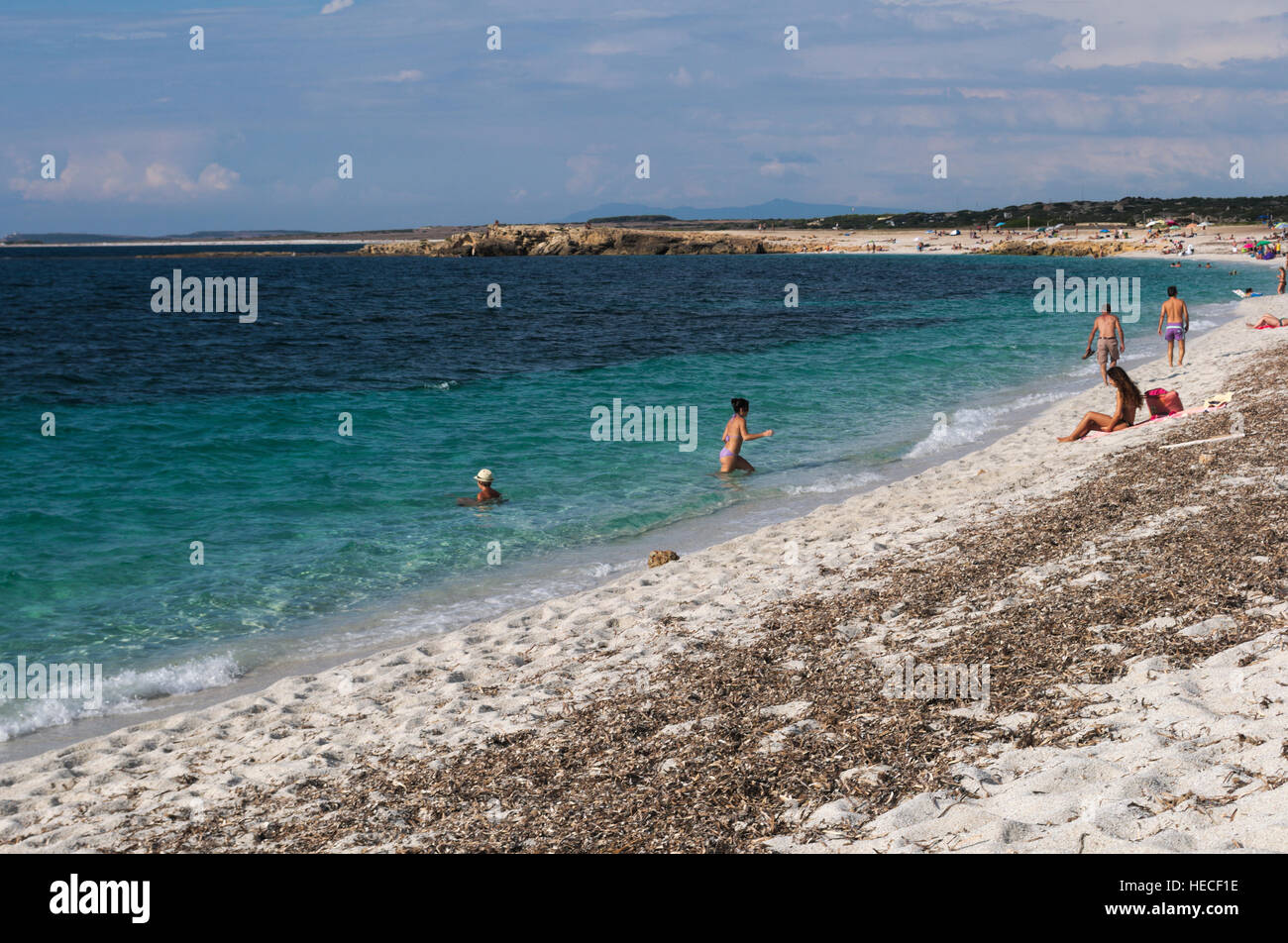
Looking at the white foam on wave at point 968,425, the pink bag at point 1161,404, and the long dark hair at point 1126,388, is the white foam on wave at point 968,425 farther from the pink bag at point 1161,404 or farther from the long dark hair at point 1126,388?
the pink bag at point 1161,404

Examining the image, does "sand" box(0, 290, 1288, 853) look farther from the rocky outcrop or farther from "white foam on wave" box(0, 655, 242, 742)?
the rocky outcrop

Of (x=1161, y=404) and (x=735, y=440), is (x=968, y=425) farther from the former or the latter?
(x=735, y=440)

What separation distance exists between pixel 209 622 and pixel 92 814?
16.3 feet

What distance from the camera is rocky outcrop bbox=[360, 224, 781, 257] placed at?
159 meters

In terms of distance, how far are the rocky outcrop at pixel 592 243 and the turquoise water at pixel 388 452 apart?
11190 cm

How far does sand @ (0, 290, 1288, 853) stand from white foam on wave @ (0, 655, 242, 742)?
112 cm

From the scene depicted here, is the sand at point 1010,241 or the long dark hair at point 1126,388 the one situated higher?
the sand at point 1010,241

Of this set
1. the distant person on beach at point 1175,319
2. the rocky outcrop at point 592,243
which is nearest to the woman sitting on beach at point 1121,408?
the distant person on beach at point 1175,319

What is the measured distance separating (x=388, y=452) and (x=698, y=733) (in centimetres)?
1511

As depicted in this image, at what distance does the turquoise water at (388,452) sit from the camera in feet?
36.7

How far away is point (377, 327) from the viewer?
45.9 meters

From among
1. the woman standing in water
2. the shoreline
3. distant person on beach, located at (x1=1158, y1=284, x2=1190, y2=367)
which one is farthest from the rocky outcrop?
the shoreline
